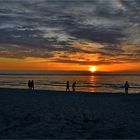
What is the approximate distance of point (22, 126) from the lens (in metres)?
13.5

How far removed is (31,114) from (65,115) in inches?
66.6

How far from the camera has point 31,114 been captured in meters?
16.4

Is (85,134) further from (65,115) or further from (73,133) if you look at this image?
(65,115)

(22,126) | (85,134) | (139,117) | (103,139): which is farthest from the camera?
(139,117)

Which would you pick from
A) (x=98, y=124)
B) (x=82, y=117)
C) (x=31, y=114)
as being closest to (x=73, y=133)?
(x=98, y=124)

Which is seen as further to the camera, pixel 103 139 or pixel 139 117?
pixel 139 117

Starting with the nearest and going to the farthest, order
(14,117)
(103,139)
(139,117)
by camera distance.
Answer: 1. (103,139)
2. (14,117)
3. (139,117)

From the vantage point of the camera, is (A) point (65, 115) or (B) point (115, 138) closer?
(B) point (115, 138)

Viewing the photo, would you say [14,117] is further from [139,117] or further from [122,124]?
[139,117]

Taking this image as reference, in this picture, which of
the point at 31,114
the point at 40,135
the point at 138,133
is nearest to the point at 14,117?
the point at 31,114

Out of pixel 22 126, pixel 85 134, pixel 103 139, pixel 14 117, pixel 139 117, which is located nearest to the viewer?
pixel 103 139

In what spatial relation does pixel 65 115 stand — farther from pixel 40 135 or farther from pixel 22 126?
pixel 40 135

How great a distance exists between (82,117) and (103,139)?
4.37 m

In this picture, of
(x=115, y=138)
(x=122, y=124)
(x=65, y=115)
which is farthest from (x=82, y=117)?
(x=115, y=138)
